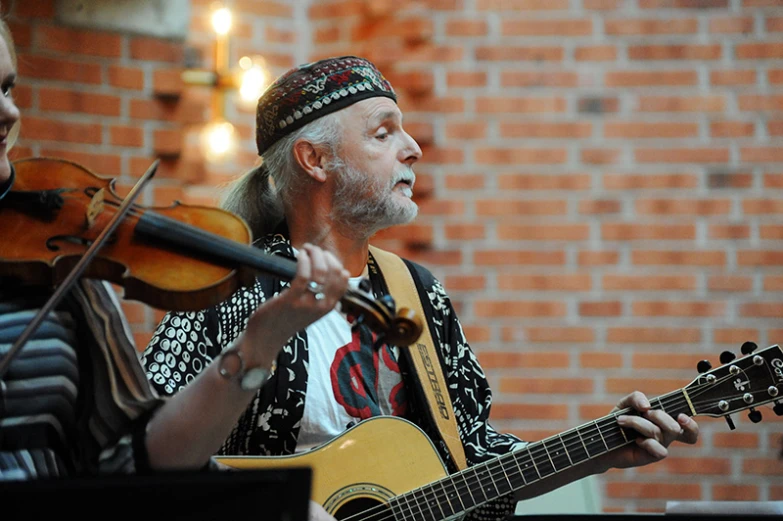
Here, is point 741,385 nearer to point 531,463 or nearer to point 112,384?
point 531,463

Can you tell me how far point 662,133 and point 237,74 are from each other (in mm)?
1298

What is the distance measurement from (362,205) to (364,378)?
0.37 m

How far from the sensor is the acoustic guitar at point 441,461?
187 cm

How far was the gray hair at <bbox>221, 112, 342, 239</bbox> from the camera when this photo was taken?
7.30 ft

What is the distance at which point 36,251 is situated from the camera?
137 cm

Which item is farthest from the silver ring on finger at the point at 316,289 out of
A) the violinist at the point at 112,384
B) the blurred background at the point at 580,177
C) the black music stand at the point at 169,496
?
the blurred background at the point at 580,177

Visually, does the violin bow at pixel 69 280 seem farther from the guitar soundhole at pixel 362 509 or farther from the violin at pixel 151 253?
the guitar soundhole at pixel 362 509

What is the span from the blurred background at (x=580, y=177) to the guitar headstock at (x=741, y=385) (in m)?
1.06

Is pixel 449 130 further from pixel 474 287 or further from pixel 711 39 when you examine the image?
pixel 711 39

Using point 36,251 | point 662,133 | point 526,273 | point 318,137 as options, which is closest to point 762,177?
point 662,133

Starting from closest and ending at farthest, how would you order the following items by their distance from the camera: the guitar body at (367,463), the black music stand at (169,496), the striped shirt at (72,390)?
the black music stand at (169,496) → the striped shirt at (72,390) → the guitar body at (367,463)

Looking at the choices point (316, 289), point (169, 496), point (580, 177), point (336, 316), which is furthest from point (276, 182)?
point (169, 496)

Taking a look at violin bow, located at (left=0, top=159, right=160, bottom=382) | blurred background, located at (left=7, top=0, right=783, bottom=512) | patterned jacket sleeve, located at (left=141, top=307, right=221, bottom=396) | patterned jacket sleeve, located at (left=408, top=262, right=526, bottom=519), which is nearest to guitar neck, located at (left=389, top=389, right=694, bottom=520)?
patterned jacket sleeve, located at (left=408, top=262, right=526, bottom=519)

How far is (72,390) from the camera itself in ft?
4.51
